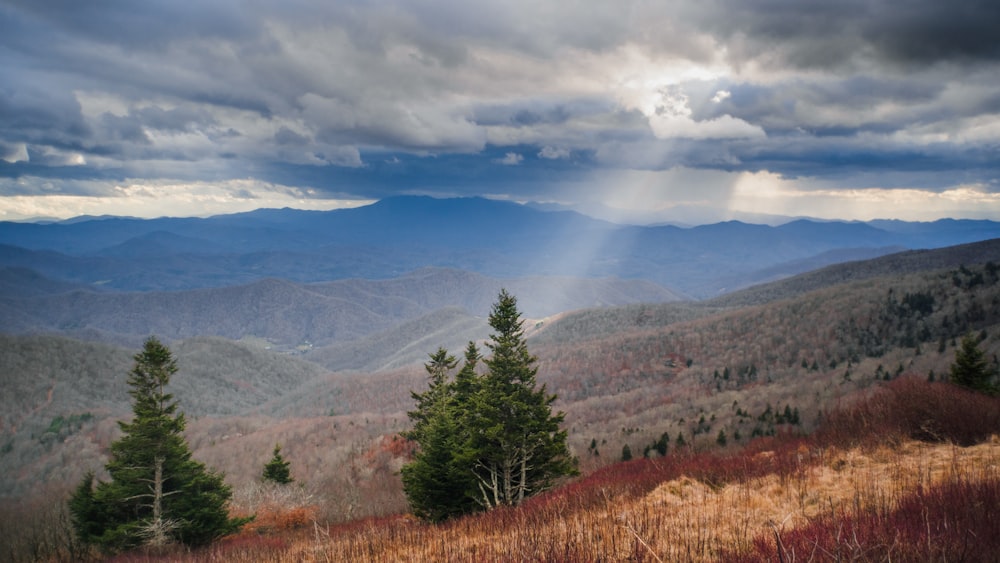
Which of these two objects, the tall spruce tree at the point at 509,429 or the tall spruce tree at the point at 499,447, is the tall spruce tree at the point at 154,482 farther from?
the tall spruce tree at the point at 509,429

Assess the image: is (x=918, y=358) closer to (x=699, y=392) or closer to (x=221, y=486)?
(x=699, y=392)

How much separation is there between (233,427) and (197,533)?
587 ft

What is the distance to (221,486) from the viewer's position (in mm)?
34250

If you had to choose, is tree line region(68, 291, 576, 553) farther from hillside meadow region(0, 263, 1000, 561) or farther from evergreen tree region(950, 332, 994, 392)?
evergreen tree region(950, 332, 994, 392)

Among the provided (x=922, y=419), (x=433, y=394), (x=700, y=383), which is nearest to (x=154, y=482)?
(x=433, y=394)

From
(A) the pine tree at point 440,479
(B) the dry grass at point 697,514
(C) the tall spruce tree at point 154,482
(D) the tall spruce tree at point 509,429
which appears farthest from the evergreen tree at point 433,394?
(B) the dry grass at point 697,514

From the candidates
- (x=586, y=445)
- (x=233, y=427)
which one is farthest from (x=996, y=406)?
(x=233, y=427)

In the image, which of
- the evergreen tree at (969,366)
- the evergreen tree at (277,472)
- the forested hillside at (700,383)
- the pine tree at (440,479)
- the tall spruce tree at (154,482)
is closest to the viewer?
the pine tree at (440,479)

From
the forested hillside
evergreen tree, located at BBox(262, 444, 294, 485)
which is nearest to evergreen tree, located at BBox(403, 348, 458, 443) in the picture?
evergreen tree, located at BBox(262, 444, 294, 485)

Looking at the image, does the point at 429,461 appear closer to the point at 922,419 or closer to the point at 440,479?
the point at 440,479

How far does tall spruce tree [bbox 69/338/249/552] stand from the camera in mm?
27172

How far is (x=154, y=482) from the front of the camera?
27812 millimetres

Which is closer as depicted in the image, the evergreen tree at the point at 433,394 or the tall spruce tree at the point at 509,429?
the tall spruce tree at the point at 509,429

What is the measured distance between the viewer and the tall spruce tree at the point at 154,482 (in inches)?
1070
